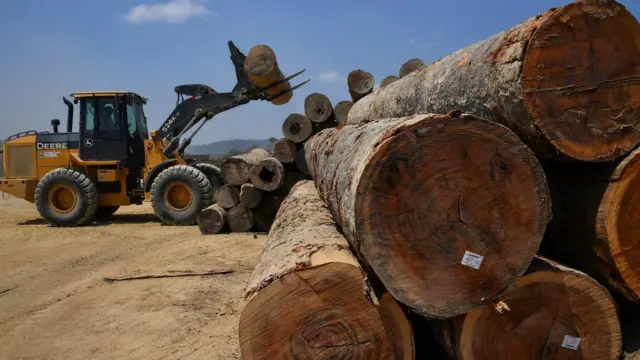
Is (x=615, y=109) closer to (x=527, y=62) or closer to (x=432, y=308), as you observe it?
(x=527, y=62)

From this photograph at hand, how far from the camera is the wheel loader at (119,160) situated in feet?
33.4

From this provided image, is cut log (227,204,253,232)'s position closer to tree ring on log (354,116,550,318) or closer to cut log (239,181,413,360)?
cut log (239,181,413,360)

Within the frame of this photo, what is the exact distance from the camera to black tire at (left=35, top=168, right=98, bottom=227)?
10594mm

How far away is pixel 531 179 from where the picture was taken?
91.3 inches

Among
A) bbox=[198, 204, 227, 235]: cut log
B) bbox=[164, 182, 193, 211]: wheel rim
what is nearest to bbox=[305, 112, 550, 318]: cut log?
bbox=[198, 204, 227, 235]: cut log

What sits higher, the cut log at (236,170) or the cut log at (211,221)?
the cut log at (236,170)

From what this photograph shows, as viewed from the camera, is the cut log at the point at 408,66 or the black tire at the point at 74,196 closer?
the cut log at the point at 408,66

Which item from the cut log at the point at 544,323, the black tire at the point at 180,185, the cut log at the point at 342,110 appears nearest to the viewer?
the cut log at the point at 544,323

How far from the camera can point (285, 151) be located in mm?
8555

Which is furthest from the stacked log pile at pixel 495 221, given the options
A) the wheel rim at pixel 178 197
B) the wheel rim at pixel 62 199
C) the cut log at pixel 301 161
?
the wheel rim at pixel 62 199

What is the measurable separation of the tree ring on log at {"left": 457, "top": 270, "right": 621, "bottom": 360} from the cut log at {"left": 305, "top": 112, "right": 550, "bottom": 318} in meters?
0.24

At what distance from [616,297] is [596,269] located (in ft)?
0.84

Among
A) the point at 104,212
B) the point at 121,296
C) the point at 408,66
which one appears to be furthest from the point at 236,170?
the point at 104,212

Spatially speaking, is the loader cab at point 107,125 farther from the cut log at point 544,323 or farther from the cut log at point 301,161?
the cut log at point 544,323
